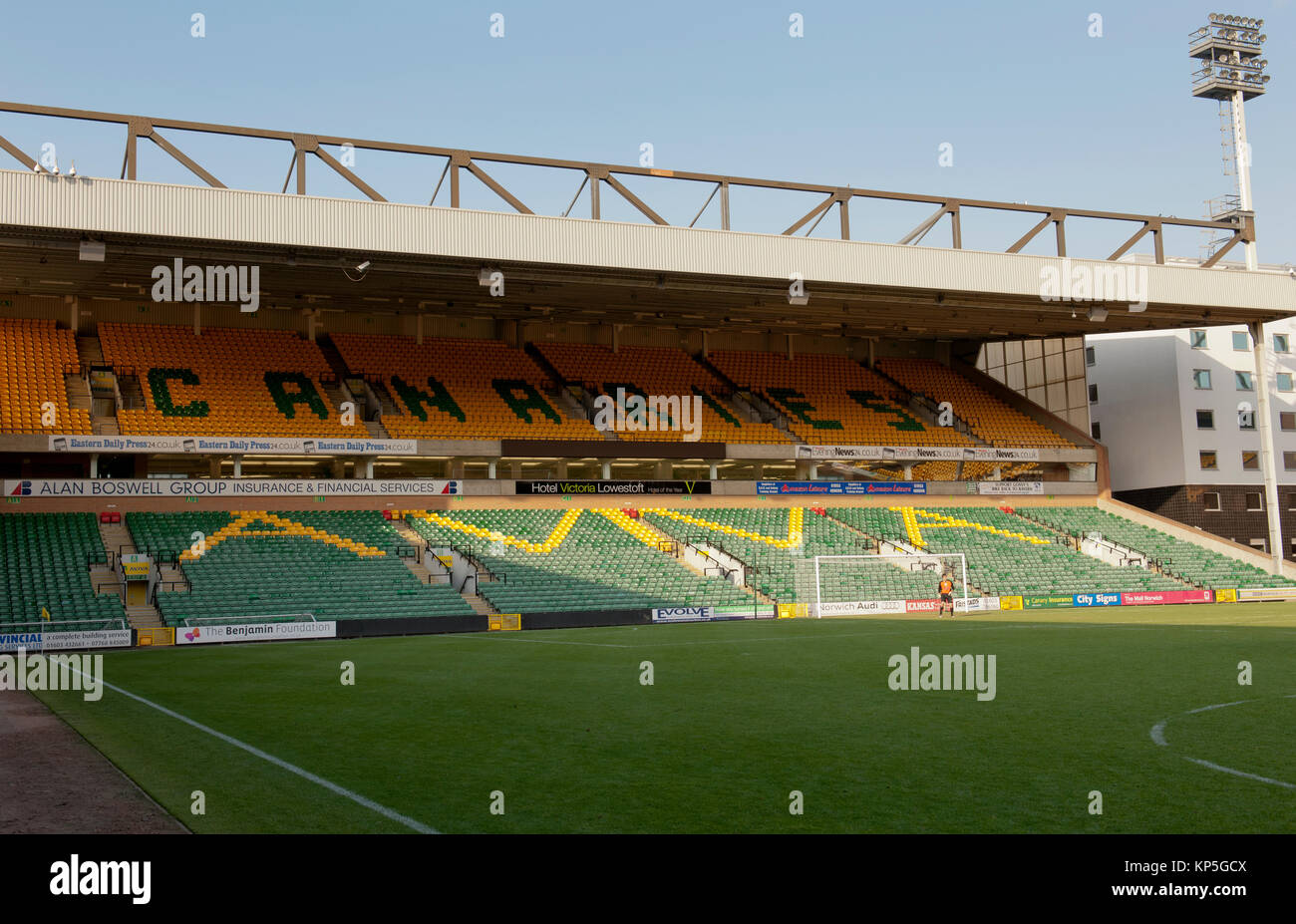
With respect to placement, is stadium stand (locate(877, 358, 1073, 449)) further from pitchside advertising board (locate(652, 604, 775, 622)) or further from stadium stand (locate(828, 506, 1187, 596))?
pitchside advertising board (locate(652, 604, 775, 622))

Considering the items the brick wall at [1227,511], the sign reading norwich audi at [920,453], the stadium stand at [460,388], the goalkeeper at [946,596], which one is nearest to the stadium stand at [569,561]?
the stadium stand at [460,388]

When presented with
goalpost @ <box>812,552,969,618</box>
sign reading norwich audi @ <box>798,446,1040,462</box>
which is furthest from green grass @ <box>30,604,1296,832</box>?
sign reading norwich audi @ <box>798,446,1040,462</box>

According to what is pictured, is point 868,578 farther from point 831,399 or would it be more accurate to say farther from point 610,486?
point 831,399

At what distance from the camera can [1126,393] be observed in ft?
178

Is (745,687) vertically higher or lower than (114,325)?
lower

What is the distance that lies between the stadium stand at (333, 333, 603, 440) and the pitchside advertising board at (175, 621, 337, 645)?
40.5 feet

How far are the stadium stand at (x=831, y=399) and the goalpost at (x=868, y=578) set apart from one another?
8607 mm

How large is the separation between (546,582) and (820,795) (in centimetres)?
2627

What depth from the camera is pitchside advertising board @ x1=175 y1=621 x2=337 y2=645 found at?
92.7 ft

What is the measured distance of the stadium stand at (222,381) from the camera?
3797 centimetres

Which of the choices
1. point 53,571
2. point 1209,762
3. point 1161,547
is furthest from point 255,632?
point 1161,547
